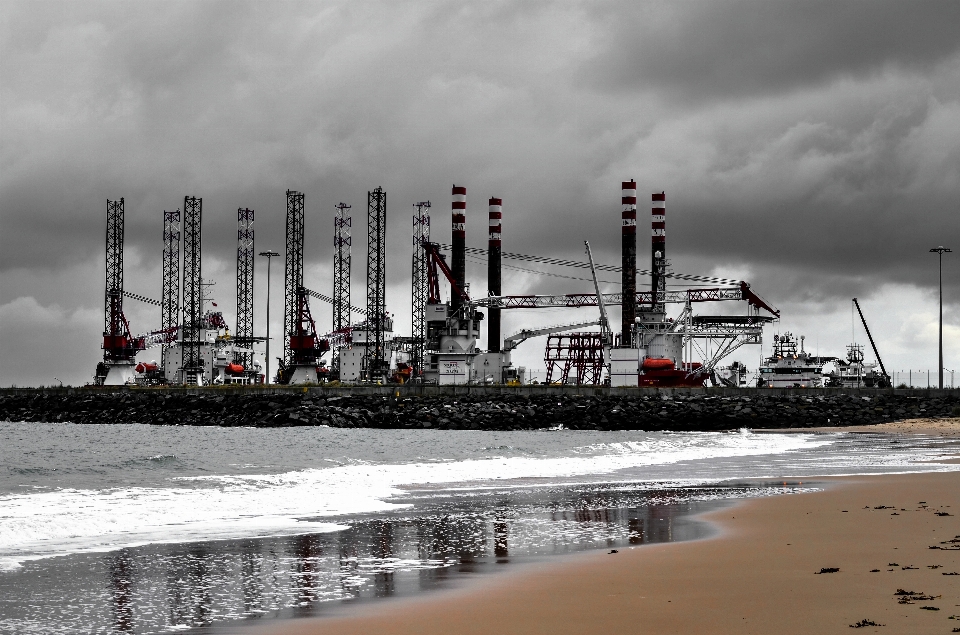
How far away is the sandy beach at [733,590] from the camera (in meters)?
8.59

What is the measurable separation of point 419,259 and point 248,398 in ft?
128

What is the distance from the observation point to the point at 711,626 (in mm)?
8469

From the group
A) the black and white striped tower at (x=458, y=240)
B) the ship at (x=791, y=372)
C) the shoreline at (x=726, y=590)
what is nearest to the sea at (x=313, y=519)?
the shoreline at (x=726, y=590)

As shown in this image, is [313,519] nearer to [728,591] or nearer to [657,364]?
[728,591]

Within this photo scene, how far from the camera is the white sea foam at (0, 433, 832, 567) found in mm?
14797

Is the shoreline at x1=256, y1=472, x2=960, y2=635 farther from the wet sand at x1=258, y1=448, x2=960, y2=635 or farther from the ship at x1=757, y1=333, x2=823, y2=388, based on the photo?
the ship at x1=757, y1=333, x2=823, y2=388

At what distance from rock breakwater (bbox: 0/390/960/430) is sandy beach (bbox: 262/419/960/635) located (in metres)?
50.2

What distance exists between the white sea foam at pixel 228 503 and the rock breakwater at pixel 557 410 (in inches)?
1286

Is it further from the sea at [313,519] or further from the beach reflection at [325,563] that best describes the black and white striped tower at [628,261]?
the beach reflection at [325,563]

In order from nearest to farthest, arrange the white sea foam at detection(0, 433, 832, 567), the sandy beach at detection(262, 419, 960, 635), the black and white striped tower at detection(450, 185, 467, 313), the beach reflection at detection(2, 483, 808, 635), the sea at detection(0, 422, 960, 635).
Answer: the sandy beach at detection(262, 419, 960, 635), the beach reflection at detection(2, 483, 808, 635), the sea at detection(0, 422, 960, 635), the white sea foam at detection(0, 433, 832, 567), the black and white striped tower at detection(450, 185, 467, 313)

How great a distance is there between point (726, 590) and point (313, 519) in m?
8.60

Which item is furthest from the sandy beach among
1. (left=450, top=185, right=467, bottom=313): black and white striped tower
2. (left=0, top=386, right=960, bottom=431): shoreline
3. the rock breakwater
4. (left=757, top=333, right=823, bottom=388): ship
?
(left=450, top=185, right=467, bottom=313): black and white striped tower

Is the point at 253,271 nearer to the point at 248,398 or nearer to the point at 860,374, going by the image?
the point at 248,398

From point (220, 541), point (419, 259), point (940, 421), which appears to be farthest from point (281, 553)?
point (419, 259)
